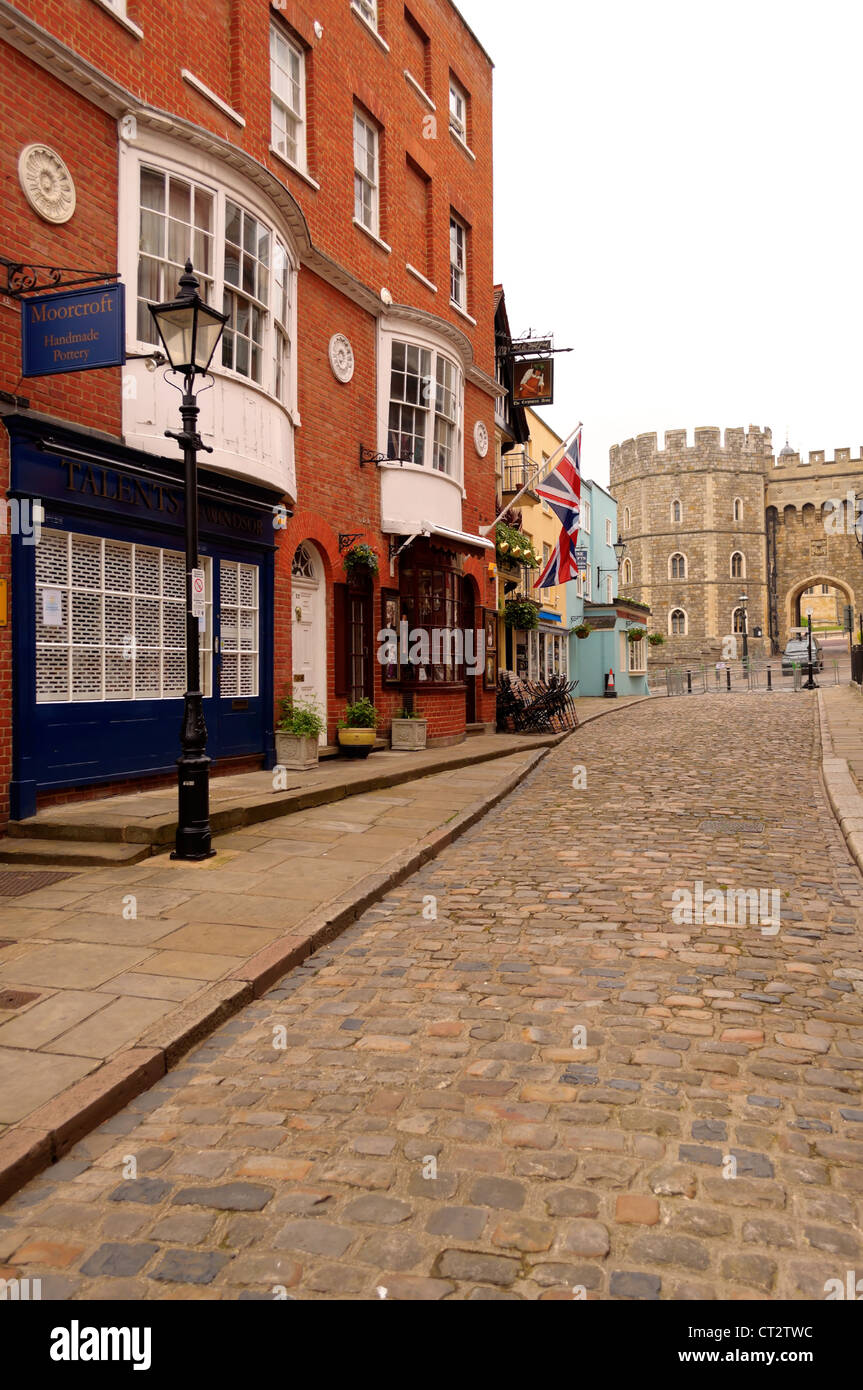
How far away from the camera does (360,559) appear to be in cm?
1330

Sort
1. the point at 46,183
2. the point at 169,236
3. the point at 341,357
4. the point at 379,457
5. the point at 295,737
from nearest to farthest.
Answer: the point at 46,183
the point at 169,236
the point at 295,737
the point at 341,357
the point at 379,457

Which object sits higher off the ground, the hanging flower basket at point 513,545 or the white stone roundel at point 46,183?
the white stone roundel at point 46,183

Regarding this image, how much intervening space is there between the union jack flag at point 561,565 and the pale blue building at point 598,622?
14.6m

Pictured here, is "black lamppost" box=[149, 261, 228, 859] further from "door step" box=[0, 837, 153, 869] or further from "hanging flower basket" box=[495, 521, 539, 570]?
"hanging flower basket" box=[495, 521, 539, 570]

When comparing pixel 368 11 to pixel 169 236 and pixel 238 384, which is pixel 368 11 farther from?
pixel 238 384

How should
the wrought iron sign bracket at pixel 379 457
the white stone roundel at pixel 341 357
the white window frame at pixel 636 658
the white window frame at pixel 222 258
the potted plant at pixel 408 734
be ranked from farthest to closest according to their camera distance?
the white window frame at pixel 636 658 → the potted plant at pixel 408 734 → the wrought iron sign bracket at pixel 379 457 → the white stone roundel at pixel 341 357 → the white window frame at pixel 222 258

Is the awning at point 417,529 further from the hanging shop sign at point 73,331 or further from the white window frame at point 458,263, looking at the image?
the hanging shop sign at point 73,331

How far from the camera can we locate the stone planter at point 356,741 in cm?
1283

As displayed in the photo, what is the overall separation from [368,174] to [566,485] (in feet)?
22.2

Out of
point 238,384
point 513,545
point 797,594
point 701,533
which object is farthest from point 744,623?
→ point 238,384

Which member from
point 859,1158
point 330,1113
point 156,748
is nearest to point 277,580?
point 156,748

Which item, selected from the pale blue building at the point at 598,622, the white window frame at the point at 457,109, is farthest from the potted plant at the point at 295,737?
the pale blue building at the point at 598,622
